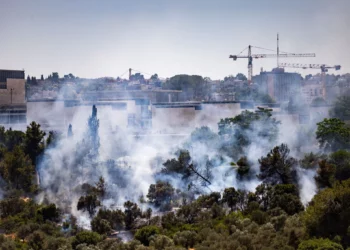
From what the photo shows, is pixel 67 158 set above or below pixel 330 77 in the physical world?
below

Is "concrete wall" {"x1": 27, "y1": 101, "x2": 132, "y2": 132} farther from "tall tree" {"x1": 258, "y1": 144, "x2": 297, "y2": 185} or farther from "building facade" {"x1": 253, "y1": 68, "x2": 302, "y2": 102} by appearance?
"building facade" {"x1": 253, "y1": 68, "x2": 302, "y2": 102}

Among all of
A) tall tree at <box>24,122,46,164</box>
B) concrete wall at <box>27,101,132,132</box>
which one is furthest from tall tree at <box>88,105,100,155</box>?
concrete wall at <box>27,101,132,132</box>

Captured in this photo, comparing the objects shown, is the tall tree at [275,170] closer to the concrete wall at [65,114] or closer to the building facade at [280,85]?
the concrete wall at [65,114]

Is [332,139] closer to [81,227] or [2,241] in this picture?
[81,227]

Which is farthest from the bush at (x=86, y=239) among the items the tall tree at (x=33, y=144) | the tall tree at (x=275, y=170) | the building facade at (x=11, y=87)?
the building facade at (x=11, y=87)

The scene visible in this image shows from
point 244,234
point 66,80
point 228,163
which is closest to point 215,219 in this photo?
point 244,234
